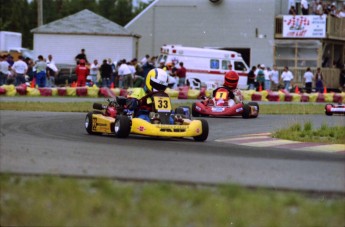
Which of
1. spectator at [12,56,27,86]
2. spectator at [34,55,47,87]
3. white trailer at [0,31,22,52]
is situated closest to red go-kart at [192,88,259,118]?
spectator at [34,55,47,87]

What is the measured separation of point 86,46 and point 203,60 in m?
7.20

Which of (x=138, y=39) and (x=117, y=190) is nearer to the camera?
(x=117, y=190)

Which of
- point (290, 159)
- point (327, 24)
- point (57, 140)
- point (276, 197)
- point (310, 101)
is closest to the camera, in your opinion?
point (276, 197)

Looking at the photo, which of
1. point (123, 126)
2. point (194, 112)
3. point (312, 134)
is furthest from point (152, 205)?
point (194, 112)

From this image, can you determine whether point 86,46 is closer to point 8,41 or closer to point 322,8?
point 8,41

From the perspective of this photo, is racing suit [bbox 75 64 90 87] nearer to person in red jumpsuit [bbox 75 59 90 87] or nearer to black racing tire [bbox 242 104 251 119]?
person in red jumpsuit [bbox 75 59 90 87]

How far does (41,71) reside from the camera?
1212 inches

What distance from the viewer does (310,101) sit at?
32219mm

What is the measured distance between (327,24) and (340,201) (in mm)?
28791

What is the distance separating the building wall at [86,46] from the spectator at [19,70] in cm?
905

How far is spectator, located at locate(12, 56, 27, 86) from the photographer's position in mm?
Answer: 30625

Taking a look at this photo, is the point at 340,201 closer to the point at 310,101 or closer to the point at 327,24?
the point at 310,101

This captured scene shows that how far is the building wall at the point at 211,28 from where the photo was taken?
82.5 feet

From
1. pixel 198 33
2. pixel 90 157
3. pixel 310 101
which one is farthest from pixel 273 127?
pixel 198 33
